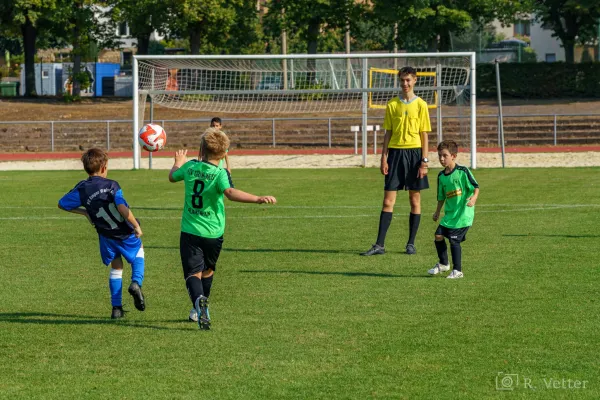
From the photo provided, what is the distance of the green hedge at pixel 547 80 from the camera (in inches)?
1925

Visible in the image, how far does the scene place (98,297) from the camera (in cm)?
952

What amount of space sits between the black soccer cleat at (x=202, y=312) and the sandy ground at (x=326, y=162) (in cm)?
2111

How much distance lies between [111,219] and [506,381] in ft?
12.0

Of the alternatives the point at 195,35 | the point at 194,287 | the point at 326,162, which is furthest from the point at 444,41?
the point at 194,287

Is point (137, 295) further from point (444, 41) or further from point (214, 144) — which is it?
point (444, 41)

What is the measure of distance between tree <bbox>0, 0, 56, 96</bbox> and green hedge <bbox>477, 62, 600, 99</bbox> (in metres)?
21.5

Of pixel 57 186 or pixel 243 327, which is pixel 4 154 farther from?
pixel 243 327

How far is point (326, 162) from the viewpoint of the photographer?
3086 cm

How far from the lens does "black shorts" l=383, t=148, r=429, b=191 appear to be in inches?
480

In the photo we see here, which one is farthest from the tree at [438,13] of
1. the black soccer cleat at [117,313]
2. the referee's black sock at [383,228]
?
the black soccer cleat at [117,313]

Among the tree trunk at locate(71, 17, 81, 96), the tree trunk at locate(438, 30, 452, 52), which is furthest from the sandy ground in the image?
the tree trunk at locate(71, 17, 81, 96)

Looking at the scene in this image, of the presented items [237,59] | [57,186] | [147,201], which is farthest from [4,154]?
[147,201]

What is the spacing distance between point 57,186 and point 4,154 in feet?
54.2

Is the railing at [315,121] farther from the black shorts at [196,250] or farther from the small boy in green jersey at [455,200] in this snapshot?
the black shorts at [196,250]
